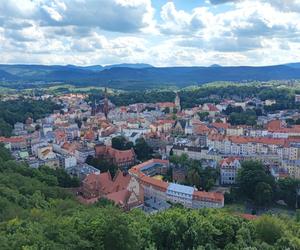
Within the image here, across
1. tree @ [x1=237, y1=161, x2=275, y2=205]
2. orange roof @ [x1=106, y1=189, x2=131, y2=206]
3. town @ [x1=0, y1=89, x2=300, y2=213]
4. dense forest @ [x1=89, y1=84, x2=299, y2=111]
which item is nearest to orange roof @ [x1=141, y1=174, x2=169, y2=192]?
town @ [x1=0, y1=89, x2=300, y2=213]

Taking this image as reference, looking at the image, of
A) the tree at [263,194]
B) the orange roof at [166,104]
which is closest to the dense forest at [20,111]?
the orange roof at [166,104]

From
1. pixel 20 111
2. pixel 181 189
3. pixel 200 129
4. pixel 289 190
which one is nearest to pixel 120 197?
pixel 181 189

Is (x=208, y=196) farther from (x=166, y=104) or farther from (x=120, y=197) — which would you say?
(x=166, y=104)

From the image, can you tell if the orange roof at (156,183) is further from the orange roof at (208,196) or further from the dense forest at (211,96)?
the dense forest at (211,96)

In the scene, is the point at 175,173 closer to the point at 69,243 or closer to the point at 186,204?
the point at 186,204

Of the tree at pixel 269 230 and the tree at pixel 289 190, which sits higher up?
the tree at pixel 269 230

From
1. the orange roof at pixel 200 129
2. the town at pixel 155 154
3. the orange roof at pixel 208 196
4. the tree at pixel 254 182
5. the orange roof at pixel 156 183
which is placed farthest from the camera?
the orange roof at pixel 200 129
